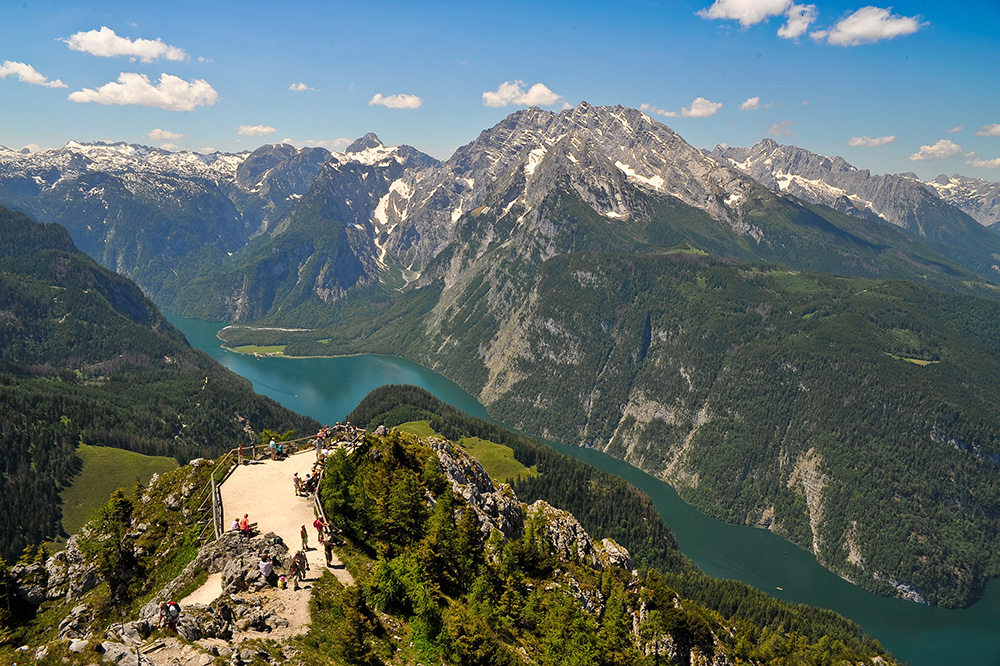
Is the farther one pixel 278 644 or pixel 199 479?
pixel 199 479

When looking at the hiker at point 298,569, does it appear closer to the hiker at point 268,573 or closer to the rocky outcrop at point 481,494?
the hiker at point 268,573

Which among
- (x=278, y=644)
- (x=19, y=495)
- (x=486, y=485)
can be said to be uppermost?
(x=278, y=644)

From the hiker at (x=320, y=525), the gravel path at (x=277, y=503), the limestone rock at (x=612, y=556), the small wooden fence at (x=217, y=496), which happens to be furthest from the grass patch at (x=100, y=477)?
the hiker at (x=320, y=525)

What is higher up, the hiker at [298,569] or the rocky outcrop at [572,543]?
the hiker at [298,569]

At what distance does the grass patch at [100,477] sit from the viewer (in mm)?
159875

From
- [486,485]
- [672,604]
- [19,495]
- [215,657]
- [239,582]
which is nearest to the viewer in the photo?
[215,657]

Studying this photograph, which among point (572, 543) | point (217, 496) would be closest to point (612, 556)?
point (572, 543)

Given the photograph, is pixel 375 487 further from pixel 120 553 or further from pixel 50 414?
pixel 50 414

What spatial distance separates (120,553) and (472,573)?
33.0m

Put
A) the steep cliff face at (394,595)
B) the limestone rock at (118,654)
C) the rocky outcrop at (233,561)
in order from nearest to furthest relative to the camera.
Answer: the limestone rock at (118,654) → the steep cliff face at (394,595) → the rocky outcrop at (233,561)

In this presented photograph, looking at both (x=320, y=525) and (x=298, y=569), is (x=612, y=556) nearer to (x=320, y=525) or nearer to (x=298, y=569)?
(x=320, y=525)

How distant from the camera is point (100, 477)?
17362cm

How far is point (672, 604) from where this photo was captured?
8025cm

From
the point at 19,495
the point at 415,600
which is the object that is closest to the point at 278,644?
the point at 415,600
